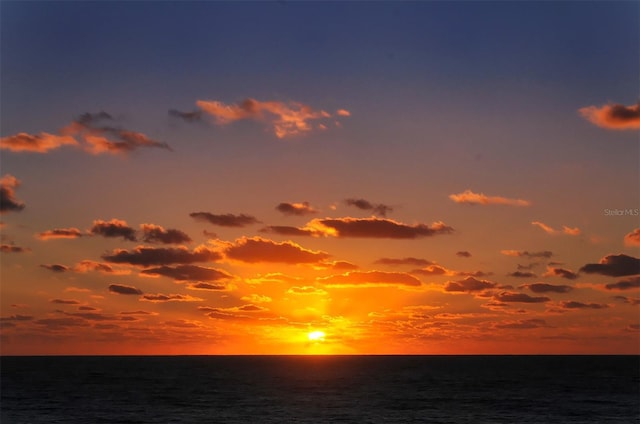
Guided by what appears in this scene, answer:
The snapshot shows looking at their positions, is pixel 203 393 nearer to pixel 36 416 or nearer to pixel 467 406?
pixel 36 416

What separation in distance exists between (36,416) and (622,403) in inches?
3885

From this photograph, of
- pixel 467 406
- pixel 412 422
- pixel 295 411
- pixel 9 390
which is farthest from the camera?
pixel 9 390

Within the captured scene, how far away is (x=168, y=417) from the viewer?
98500mm

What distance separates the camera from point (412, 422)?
3762 inches

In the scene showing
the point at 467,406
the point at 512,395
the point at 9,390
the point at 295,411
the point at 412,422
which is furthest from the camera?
the point at 9,390

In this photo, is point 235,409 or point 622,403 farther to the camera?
point 622,403

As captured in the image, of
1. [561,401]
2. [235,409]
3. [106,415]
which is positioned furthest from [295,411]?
[561,401]

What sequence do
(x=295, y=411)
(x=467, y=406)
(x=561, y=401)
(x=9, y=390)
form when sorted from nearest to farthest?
(x=295, y=411) < (x=467, y=406) < (x=561, y=401) < (x=9, y=390)

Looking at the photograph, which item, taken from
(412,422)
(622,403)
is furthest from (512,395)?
(412,422)

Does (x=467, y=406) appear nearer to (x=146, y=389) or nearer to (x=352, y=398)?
(x=352, y=398)

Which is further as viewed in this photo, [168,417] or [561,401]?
[561,401]

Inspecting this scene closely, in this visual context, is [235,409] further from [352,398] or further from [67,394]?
[67,394]

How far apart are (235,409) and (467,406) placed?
130 feet

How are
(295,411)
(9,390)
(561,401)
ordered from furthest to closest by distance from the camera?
(9,390)
(561,401)
(295,411)
